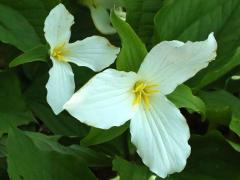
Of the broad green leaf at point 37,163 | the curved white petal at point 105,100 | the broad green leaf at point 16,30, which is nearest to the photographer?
the curved white petal at point 105,100

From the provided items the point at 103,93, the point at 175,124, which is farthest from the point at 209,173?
the point at 103,93

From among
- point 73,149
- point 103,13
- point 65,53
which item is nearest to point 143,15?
point 103,13

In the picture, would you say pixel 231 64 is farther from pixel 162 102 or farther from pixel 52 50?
pixel 52 50

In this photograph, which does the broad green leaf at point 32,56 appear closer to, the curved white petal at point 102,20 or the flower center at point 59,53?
the flower center at point 59,53

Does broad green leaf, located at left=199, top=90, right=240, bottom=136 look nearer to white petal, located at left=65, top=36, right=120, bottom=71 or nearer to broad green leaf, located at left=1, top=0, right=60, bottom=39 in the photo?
white petal, located at left=65, top=36, right=120, bottom=71

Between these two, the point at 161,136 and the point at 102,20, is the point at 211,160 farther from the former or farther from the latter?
the point at 102,20

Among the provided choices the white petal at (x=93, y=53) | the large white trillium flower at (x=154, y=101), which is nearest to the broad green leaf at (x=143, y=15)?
the white petal at (x=93, y=53)

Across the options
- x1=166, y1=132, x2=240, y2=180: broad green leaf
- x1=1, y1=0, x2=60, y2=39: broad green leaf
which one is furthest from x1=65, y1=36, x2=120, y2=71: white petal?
x1=166, y1=132, x2=240, y2=180: broad green leaf
